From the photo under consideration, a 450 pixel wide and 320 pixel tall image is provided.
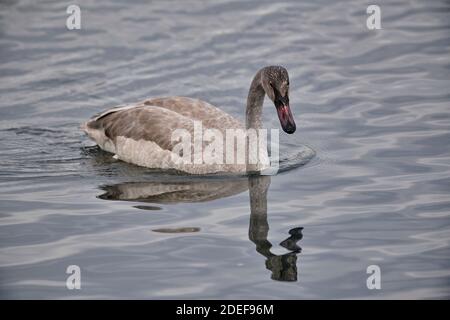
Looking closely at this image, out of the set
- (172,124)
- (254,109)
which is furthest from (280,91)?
(172,124)

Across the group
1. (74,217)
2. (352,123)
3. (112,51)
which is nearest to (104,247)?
(74,217)

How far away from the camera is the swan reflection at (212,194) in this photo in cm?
Result: 1230

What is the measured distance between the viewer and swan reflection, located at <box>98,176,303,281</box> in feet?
40.3

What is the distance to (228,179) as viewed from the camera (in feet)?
48.3

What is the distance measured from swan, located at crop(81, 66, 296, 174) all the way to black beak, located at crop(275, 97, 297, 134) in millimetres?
22

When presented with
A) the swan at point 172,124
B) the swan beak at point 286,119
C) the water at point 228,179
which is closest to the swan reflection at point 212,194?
the water at point 228,179

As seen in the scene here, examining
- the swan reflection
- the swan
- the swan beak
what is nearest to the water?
the swan reflection

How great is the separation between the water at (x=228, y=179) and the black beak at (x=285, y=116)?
0.90 metres

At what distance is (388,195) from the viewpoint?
45.0ft

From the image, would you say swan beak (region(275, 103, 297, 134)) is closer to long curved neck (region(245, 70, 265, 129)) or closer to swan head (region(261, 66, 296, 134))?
swan head (region(261, 66, 296, 134))

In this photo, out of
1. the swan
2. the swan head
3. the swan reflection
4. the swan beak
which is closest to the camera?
the swan reflection

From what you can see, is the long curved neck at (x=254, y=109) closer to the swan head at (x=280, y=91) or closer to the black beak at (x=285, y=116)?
the swan head at (x=280, y=91)

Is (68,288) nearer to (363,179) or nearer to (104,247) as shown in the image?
(104,247)

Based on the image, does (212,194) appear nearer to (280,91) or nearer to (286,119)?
(286,119)
